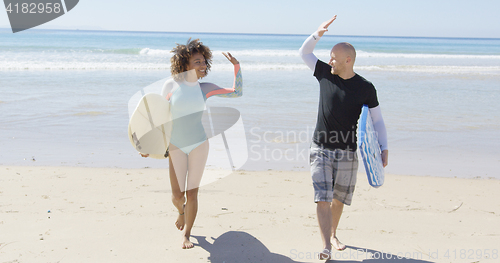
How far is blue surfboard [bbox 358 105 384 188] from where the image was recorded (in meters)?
3.06

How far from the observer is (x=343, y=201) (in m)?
3.38

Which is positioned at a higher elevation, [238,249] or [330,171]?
[330,171]

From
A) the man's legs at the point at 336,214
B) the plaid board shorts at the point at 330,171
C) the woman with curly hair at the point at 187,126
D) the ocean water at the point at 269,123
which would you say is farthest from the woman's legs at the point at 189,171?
the ocean water at the point at 269,123

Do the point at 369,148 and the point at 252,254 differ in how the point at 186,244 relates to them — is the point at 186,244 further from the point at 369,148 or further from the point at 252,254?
the point at 369,148

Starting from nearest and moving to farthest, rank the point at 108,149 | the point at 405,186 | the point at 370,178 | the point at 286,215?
A: the point at 370,178, the point at 286,215, the point at 405,186, the point at 108,149

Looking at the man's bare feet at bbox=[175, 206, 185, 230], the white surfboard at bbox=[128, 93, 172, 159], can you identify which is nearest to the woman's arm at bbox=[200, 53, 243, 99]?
the white surfboard at bbox=[128, 93, 172, 159]

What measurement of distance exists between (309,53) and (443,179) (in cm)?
342

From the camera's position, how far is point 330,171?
3.24 m

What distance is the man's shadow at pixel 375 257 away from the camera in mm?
3346

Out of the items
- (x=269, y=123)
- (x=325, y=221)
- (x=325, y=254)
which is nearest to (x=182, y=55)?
(x=325, y=221)

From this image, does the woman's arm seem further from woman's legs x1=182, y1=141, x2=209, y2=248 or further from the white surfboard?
woman's legs x1=182, y1=141, x2=209, y2=248

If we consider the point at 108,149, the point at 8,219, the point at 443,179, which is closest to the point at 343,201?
the point at 443,179

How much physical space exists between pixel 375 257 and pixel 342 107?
139 cm

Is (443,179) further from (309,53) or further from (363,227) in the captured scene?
(309,53)
